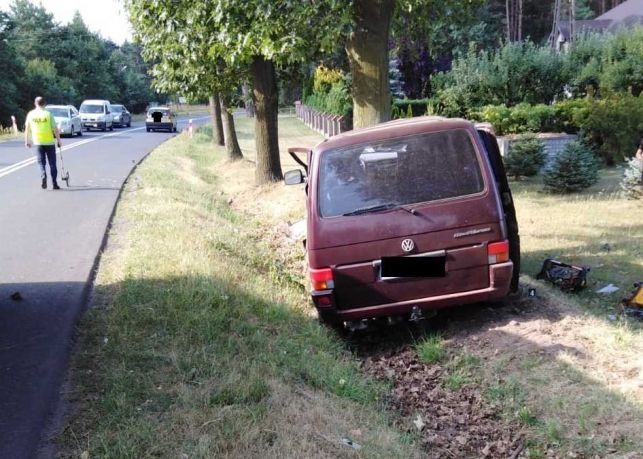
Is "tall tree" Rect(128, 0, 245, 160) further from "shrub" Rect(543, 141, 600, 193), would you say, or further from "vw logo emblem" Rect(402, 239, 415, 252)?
"shrub" Rect(543, 141, 600, 193)

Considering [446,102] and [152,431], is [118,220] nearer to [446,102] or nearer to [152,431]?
[152,431]

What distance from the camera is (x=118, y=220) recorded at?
399 inches

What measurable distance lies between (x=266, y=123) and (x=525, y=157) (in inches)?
238

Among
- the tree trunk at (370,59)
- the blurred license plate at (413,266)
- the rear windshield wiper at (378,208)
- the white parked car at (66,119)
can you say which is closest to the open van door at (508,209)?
the blurred license plate at (413,266)

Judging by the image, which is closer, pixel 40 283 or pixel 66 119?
pixel 40 283

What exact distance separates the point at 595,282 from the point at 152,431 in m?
5.51

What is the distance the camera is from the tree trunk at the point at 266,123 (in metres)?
14.9

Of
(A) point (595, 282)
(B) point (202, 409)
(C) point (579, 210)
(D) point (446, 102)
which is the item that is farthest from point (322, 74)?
(B) point (202, 409)

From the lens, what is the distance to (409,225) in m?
5.29

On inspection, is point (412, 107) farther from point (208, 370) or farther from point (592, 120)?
point (208, 370)

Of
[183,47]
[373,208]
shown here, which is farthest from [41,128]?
[373,208]

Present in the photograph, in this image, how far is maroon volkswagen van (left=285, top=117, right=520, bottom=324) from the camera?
5.30 meters

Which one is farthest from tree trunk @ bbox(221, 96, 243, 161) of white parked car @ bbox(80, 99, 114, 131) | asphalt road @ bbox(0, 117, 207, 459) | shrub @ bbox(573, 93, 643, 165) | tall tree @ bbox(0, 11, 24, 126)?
tall tree @ bbox(0, 11, 24, 126)

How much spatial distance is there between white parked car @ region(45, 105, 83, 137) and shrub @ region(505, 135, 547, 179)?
2217 centimetres
